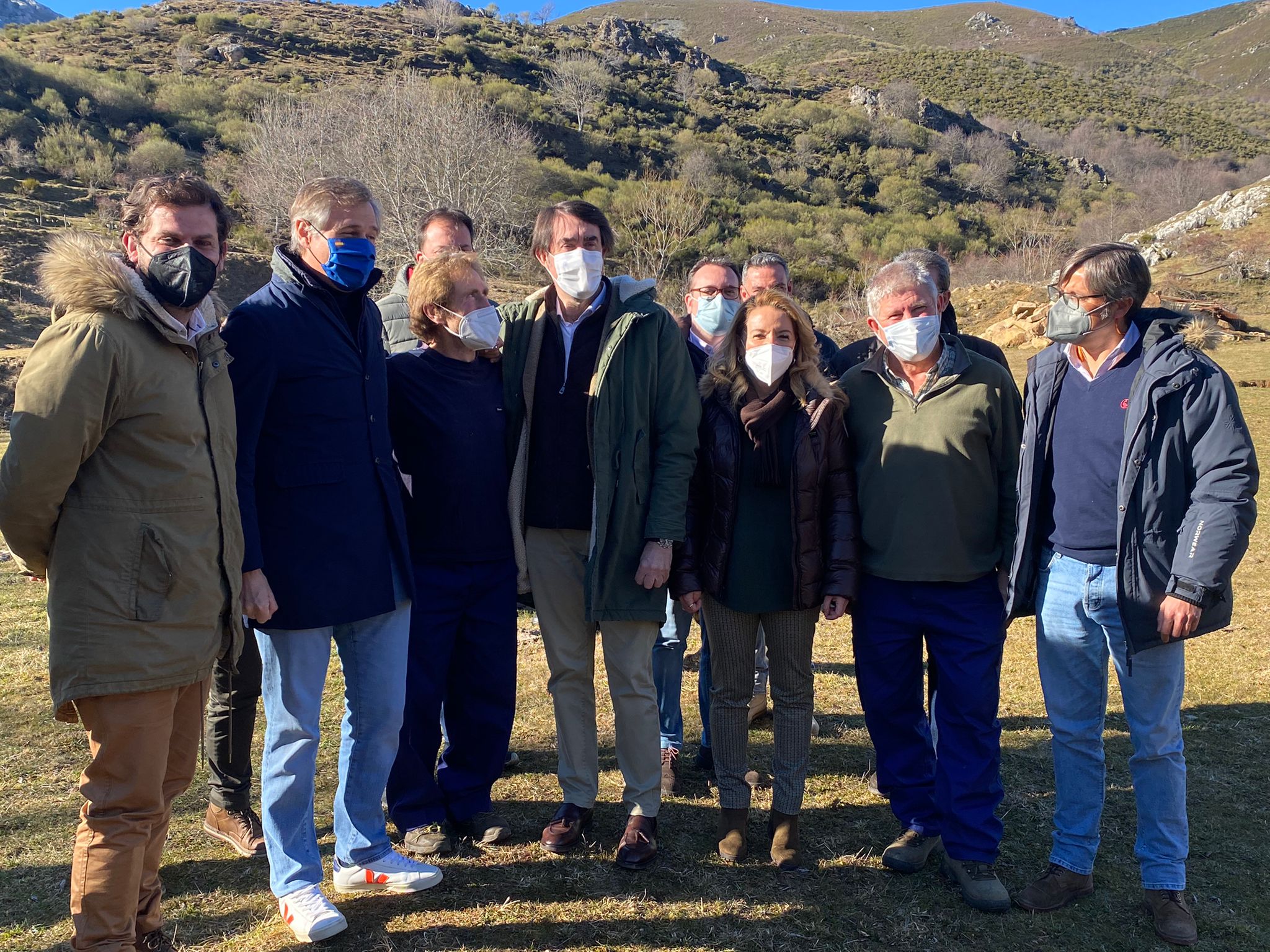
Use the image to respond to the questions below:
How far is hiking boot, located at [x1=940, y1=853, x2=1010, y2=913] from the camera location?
119 inches

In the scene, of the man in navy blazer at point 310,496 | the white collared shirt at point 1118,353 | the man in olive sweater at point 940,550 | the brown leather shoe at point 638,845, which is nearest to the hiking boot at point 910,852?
the man in olive sweater at point 940,550

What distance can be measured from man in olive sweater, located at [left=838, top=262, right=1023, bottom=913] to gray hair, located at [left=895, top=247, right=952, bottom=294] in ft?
1.24

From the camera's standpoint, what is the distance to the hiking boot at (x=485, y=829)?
340cm

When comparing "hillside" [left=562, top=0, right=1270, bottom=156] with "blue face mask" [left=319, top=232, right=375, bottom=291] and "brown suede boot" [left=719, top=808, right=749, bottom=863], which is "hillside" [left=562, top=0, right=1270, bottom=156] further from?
"blue face mask" [left=319, top=232, right=375, bottom=291]

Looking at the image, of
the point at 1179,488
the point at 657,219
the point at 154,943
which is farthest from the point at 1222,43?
the point at 154,943

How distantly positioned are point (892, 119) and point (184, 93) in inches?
1672

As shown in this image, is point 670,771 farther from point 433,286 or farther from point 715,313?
point 433,286

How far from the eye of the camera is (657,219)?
1452 inches

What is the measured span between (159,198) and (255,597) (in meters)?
1.17

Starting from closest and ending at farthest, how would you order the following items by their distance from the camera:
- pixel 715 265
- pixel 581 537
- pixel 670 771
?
pixel 581 537 < pixel 670 771 < pixel 715 265

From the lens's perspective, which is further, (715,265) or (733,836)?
(715,265)

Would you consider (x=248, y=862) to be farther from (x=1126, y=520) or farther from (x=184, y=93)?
(x=184, y=93)

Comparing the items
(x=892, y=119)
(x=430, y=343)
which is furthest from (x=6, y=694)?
(x=892, y=119)

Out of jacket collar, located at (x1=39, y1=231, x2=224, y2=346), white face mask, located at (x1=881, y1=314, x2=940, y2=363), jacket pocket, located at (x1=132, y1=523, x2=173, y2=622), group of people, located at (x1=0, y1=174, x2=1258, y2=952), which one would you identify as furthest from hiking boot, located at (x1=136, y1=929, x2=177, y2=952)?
white face mask, located at (x1=881, y1=314, x2=940, y2=363)
